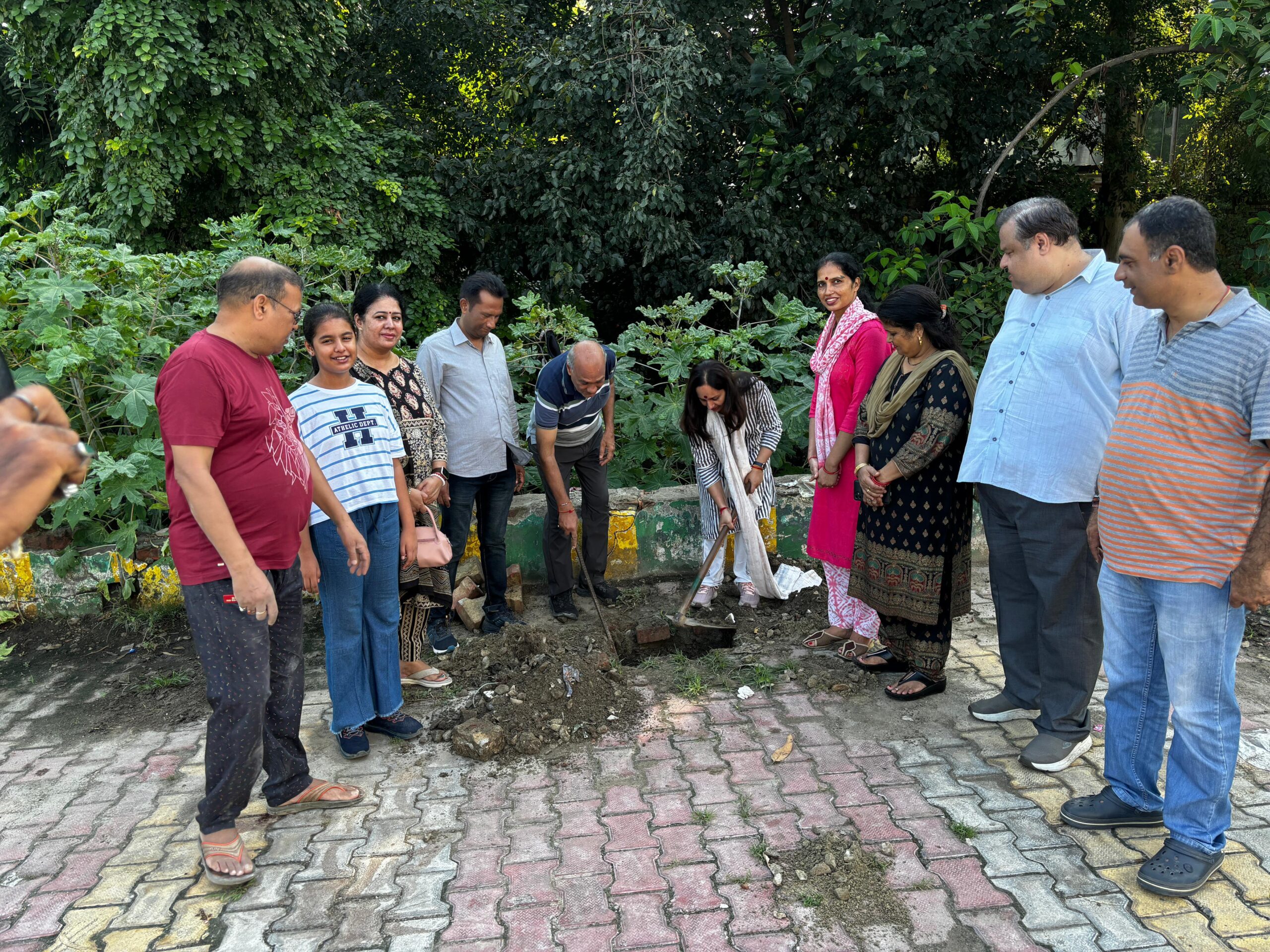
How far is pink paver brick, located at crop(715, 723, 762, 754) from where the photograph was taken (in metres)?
3.99

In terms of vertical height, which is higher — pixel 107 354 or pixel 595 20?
pixel 595 20

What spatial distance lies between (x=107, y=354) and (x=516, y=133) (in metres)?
4.88

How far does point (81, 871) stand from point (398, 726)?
1.29 metres

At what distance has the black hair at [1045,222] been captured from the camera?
3539 mm

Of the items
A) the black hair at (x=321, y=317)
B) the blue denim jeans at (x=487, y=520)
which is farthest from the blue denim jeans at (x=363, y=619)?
the blue denim jeans at (x=487, y=520)

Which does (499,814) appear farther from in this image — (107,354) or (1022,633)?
(107,354)

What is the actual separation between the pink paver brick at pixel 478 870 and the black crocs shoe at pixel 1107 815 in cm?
206

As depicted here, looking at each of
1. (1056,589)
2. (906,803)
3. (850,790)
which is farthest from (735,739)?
(1056,589)

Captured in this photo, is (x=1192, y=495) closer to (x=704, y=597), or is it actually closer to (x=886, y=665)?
(x=886, y=665)

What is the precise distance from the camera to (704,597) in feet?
18.4

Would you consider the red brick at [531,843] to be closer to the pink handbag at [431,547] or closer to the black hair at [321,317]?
the pink handbag at [431,547]

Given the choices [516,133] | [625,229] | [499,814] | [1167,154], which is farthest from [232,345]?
[1167,154]

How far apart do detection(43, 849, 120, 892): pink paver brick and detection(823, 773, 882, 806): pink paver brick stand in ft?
8.98

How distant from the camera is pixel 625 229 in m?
8.21
